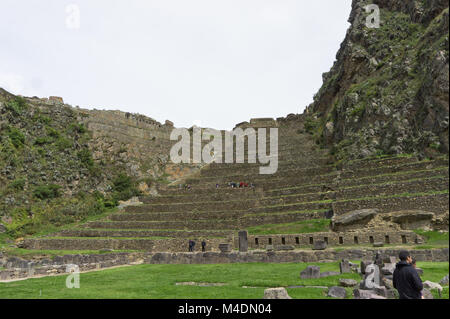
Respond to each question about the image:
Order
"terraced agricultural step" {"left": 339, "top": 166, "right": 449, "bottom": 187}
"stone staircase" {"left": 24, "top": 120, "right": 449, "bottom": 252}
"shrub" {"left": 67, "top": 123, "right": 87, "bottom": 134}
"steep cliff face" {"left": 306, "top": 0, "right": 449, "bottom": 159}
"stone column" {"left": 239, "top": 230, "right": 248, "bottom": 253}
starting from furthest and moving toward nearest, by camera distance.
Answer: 1. "shrub" {"left": 67, "top": 123, "right": 87, "bottom": 134}
2. "steep cliff face" {"left": 306, "top": 0, "right": 449, "bottom": 159}
3. "stone column" {"left": 239, "top": 230, "right": 248, "bottom": 253}
4. "terraced agricultural step" {"left": 339, "top": 166, "right": 449, "bottom": 187}
5. "stone staircase" {"left": 24, "top": 120, "right": 449, "bottom": 252}

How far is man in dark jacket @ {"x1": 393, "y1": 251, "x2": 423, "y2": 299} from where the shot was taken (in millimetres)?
5641

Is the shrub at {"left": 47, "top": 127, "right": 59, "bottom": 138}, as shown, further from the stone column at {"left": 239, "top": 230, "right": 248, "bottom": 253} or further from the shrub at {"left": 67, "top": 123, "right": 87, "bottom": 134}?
the stone column at {"left": 239, "top": 230, "right": 248, "bottom": 253}

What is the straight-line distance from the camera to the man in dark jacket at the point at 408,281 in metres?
5.64

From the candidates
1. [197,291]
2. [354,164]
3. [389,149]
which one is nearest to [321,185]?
[354,164]

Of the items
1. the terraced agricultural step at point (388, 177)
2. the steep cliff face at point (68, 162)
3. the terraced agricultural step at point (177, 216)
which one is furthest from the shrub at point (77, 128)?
the terraced agricultural step at point (388, 177)

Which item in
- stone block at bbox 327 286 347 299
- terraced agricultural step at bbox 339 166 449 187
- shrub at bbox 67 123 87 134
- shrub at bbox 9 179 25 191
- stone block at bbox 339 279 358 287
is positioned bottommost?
stone block at bbox 339 279 358 287

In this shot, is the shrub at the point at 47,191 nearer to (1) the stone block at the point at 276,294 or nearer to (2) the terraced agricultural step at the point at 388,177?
(2) the terraced agricultural step at the point at 388,177

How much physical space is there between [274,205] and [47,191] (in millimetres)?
24190

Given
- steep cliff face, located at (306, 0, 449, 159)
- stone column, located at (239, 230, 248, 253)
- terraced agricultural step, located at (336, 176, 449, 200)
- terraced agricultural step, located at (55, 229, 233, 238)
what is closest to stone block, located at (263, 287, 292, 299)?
terraced agricultural step, located at (336, 176, 449, 200)

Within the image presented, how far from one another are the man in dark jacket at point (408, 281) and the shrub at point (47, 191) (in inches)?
1534

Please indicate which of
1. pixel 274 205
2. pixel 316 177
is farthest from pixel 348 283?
pixel 316 177
